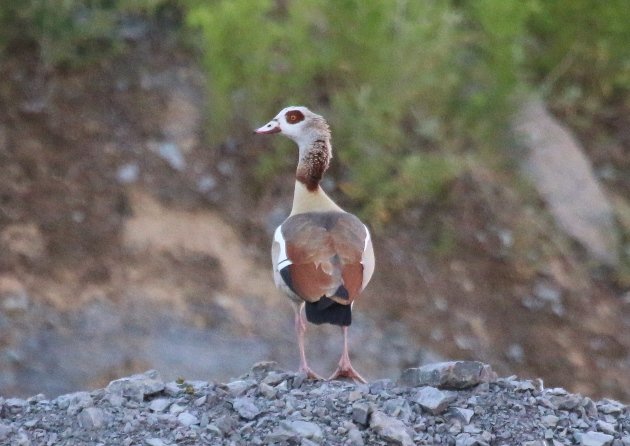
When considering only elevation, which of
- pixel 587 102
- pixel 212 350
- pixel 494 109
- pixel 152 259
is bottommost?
pixel 212 350

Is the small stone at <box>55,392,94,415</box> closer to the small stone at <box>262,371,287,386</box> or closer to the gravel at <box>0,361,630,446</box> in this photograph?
the gravel at <box>0,361,630,446</box>

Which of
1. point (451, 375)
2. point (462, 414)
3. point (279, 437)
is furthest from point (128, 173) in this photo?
point (279, 437)

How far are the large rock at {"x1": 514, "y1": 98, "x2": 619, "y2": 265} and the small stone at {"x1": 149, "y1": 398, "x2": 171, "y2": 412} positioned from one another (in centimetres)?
818

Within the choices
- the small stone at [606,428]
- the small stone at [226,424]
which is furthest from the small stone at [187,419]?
the small stone at [606,428]

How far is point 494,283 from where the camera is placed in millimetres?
13898

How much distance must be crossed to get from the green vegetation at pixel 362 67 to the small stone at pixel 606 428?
6333mm

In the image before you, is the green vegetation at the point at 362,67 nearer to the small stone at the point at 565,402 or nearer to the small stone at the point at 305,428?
the small stone at the point at 565,402

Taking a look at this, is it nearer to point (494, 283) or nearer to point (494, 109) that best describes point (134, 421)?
point (494, 283)

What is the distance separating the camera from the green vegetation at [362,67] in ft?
43.4

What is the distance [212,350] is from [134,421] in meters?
5.43

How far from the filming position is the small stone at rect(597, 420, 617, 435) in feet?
23.8

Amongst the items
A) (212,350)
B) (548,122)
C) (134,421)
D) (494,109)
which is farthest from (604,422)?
(548,122)

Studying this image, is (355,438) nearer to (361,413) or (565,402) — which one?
(361,413)

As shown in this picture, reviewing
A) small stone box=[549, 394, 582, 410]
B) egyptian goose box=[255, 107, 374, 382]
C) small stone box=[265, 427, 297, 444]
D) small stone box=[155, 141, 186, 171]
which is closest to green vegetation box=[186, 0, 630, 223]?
small stone box=[155, 141, 186, 171]
